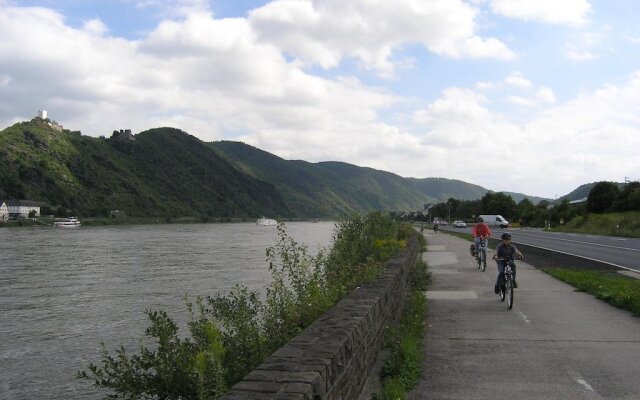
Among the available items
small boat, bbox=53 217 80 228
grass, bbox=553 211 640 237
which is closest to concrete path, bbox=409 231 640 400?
grass, bbox=553 211 640 237

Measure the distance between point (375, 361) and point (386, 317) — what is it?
1.24 metres

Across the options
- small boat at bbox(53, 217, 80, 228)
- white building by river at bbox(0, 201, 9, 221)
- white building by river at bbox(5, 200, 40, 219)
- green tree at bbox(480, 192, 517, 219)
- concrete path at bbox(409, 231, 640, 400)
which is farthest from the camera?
green tree at bbox(480, 192, 517, 219)

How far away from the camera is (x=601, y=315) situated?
379 inches

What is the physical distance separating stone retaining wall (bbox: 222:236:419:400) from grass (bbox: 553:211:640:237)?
37378 mm

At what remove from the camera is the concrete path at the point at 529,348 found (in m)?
5.68

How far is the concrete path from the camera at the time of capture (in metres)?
5.68

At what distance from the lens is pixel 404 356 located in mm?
6566

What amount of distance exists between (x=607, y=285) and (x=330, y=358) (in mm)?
10587

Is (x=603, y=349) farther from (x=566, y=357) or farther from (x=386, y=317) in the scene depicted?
(x=386, y=317)

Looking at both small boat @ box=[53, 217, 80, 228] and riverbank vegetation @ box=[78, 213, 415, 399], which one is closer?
riverbank vegetation @ box=[78, 213, 415, 399]

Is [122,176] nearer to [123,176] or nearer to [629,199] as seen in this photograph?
[123,176]

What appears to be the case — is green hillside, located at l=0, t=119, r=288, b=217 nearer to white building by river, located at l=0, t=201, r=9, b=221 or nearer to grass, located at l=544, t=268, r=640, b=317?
white building by river, located at l=0, t=201, r=9, b=221

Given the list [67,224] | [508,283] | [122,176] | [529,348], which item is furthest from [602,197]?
[122,176]

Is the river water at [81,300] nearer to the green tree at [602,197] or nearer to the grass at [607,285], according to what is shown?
the grass at [607,285]
